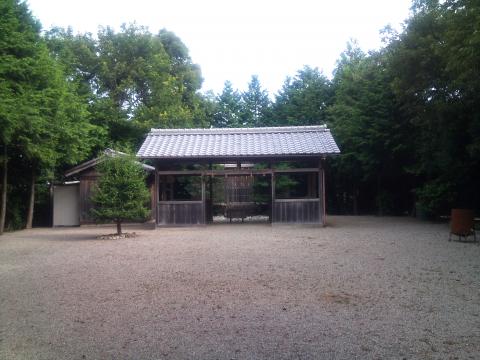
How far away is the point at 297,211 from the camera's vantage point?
17.6 m

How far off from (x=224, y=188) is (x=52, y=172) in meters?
8.14

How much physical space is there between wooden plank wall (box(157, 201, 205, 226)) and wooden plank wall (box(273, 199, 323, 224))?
310 centimetres

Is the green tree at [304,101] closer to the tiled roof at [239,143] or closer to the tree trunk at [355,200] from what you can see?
the tree trunk at [355,200]

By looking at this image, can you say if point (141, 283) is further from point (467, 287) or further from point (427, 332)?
point (467, 287)

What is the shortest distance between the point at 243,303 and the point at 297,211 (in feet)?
39.1

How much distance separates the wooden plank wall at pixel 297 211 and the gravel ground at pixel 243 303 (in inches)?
238

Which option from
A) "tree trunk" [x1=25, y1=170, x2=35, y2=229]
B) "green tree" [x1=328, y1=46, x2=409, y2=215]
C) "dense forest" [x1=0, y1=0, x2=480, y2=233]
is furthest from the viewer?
"green tree" [x1=328, y1=46, x2=409, y2=215]

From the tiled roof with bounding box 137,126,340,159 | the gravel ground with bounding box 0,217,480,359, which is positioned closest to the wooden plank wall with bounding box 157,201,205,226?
the tiled roof with bounding box 137,126,340,159

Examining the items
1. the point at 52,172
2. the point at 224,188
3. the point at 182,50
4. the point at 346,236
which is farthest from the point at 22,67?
the point at 182,50

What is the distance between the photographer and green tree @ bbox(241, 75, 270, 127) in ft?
117

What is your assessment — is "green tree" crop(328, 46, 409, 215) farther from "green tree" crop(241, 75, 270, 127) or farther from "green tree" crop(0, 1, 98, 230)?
"green tree" crop(0, 1, 98, 230)

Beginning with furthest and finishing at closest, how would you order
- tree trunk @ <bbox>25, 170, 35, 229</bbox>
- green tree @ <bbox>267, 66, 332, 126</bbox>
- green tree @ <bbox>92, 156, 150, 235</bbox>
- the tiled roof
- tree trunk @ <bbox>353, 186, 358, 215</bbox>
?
green tree @ <bbox>267, 66, 332, 126</bbox>
tree trunk @ <bbox>353, 186, 358, 215</bbox>
tree trunk @ <bbox>25, 170, 35, 229</bbox>
the tiled roof
green tree @ <bbox>92, 156, 150, 235</bbox>

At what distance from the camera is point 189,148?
18250 millimetres

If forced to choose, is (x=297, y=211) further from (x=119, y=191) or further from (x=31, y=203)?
(x=31, y=203)
